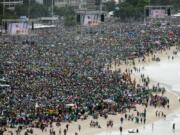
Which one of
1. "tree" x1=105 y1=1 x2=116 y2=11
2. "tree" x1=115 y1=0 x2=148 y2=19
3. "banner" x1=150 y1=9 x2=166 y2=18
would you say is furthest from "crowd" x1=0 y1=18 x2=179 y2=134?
"tree" x1=105 y1=1 x2=116 y2=11

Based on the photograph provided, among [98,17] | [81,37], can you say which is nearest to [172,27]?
[81,37]

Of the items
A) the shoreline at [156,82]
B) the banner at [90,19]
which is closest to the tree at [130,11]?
the shoreline at [156,82]

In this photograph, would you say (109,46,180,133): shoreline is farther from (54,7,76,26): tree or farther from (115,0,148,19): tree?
(115,0,148,19): tree

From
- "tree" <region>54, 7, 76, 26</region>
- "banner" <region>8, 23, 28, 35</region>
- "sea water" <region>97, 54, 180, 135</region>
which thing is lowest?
"sea water" <region>97, 54, 180, 135</region>

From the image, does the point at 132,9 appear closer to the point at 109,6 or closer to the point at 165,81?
the point at 109,6

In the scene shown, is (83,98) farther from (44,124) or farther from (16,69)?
(16,69)

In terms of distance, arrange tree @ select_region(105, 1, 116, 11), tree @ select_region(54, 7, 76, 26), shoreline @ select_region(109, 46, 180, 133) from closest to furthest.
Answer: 1. shoreline @ select_region(109, 46, 180, 133)
2. tree @ select_region(54, 7, 76, 26)
3. tree @ select_region(105, 1, 116, 11)
